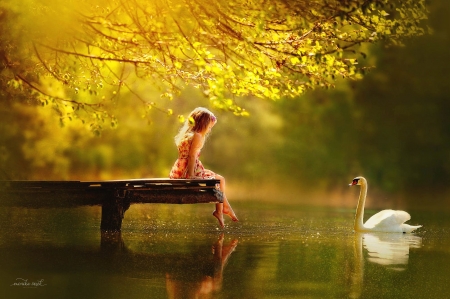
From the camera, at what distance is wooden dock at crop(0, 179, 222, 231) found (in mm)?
10805

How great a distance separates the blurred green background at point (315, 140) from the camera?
2648 centimetres

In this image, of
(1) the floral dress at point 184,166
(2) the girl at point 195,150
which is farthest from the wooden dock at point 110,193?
(1) the floral dress at point 184,166

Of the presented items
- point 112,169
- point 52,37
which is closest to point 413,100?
point 112,169

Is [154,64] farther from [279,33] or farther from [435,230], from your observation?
[435,230]

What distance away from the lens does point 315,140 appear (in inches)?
1094

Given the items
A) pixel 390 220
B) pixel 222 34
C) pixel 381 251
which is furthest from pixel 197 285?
pixel 390 220

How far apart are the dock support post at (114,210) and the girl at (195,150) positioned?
1.06 metres

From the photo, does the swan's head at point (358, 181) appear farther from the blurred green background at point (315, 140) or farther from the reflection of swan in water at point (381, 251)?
the blurred green background at point (315, 140)

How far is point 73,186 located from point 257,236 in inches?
94.2

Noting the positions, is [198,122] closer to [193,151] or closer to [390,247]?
[193,151]

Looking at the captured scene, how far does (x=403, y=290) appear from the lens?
6871 mm

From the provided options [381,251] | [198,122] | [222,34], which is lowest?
[381,251]

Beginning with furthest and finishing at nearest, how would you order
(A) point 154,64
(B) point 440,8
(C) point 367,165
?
(C) point 367,165
(B) point 440,8
(A) point 154,64

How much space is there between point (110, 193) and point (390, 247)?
352 cm
